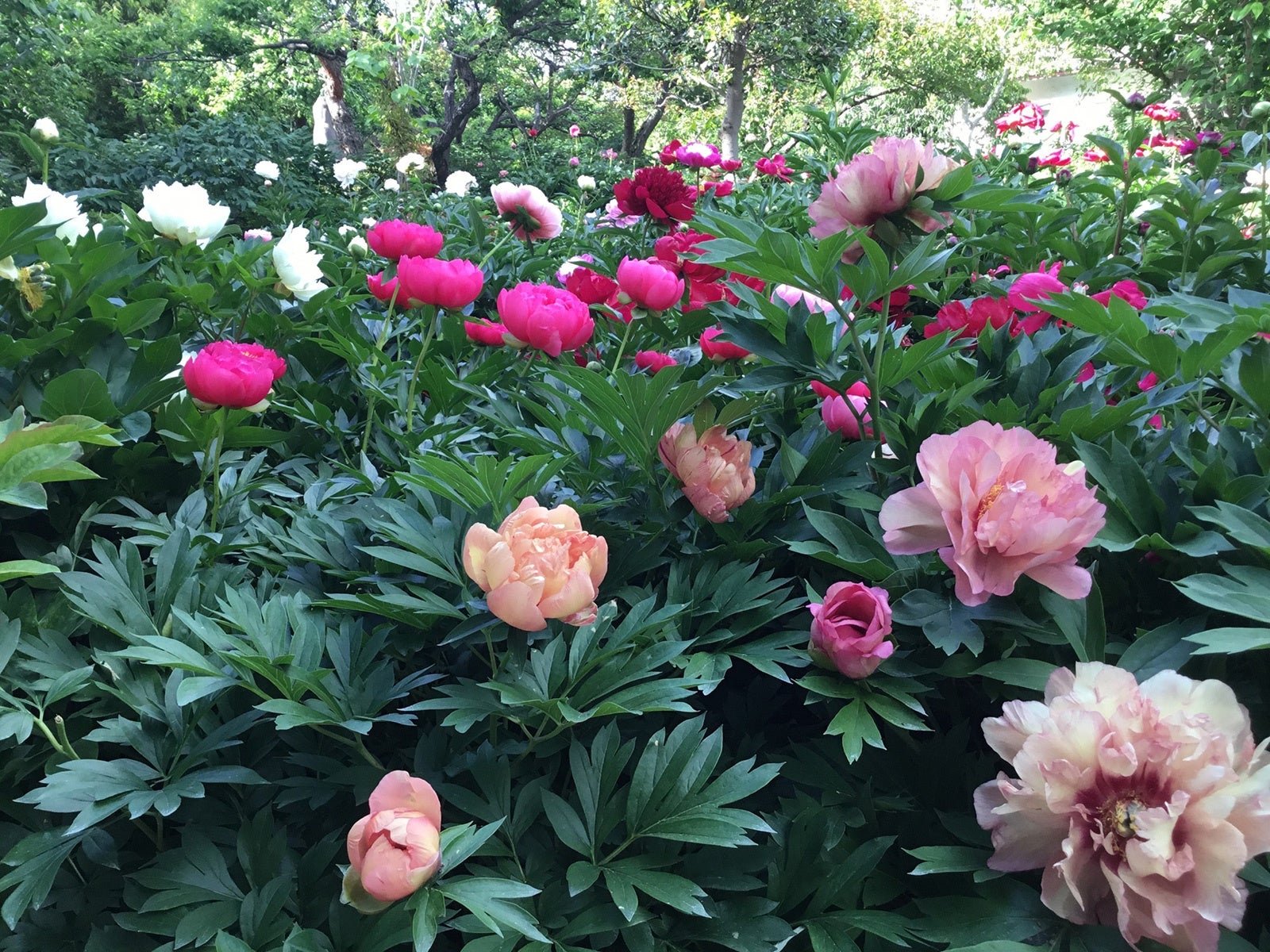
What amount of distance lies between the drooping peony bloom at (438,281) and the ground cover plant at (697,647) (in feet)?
0.46

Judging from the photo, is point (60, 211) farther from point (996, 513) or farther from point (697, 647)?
point (996, 513)

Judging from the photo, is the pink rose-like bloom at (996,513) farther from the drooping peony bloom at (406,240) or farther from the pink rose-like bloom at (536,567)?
the drooping peony bloom at (406,240)

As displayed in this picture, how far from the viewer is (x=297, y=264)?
3.81ft

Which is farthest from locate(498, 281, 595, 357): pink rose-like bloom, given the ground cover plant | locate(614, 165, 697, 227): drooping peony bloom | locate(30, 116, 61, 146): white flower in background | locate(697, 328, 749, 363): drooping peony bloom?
locate(30, 116, 61, 146): white flower in background

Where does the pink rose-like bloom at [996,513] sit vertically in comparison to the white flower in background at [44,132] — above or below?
above

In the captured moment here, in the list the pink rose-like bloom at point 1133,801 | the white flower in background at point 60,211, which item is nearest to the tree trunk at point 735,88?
the white flower in background at point 60,211

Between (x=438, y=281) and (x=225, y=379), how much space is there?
33cm

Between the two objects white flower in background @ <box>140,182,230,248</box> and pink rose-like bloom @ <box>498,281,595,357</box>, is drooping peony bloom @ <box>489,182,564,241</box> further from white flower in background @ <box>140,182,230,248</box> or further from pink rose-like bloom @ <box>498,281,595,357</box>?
pink rose-like bloom @ <box>498,281,595,357</box>

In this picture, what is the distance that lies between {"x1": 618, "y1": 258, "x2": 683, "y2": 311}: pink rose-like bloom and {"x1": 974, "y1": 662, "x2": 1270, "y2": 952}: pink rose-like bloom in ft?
2.18

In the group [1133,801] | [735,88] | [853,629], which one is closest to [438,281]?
[853,629]

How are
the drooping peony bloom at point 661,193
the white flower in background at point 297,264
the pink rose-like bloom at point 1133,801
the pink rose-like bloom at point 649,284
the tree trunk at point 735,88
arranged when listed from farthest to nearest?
the tree trunk at point 735,88
the drooping peony bloom at point 661,193
the white flower in background at point 297,264
the pink rose-like bloom at point 649,284
the pink rose-like bloom at point 1133,801

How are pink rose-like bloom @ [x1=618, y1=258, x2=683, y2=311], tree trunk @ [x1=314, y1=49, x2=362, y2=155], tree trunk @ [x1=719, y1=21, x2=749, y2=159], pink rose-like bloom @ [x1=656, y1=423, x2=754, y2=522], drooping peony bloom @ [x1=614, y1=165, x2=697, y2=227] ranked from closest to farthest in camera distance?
1. pink rose-like bloom @ [x1=656, y1=423, x2=754, y2=522]
2. pink rose-like bloom @ [x1=618, y1=258, x2=683, y2=311]
3. drooping peony bloom @ [x1=614, y1=165, x2=697, y2=227]
4. tree trunk @ [x1=719, y1=21, x2=749, y2=159]
5. tree trunk @ [x1=314, y1=49, x2=362, y2=155]

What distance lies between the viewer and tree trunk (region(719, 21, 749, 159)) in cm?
1055

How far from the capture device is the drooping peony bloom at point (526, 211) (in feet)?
5.28
